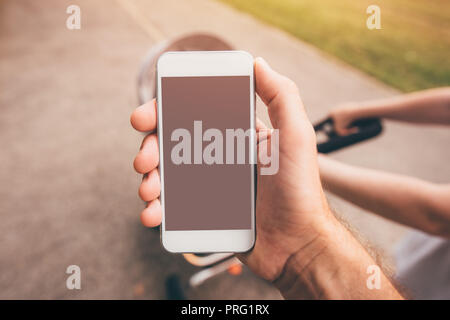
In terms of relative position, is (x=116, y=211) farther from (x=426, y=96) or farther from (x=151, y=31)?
(x=151, y=31)

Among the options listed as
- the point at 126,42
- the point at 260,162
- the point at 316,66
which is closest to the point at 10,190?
the point at 260,162

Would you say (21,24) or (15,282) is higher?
(21,24)

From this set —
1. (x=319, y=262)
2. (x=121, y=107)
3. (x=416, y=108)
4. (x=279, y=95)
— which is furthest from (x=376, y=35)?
(x=319, y=262)

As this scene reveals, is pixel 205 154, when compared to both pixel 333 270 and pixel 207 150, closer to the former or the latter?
pixel 207 150

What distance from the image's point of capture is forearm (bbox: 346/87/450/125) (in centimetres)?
143

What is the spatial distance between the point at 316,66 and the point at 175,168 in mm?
2973

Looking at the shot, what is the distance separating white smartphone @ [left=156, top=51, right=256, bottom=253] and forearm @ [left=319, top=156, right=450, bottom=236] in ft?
1.45

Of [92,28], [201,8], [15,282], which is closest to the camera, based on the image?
[15,282]

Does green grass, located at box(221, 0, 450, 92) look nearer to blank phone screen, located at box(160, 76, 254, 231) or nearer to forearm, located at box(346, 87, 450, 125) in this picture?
forearm, located at box(346, 87, 450, 125)

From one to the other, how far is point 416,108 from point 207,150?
44.1 inches

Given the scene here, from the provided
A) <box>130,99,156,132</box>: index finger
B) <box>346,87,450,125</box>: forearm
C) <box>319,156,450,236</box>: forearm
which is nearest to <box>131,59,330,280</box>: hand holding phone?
<box>130,99,156,132</box>: index finger

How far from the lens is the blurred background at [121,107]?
1.84 metres

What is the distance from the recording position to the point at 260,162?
100 cm

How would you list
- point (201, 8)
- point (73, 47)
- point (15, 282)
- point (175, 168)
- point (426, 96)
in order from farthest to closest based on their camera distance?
1. point (201, 8)
2. point (73, 47)
3. point (15, 282)
4. point (426, 96)
5. point (175, 168)
